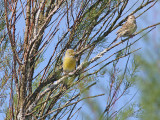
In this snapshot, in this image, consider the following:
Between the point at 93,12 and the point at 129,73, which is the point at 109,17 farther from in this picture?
the point at 129,73

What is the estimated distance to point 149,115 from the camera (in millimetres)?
581

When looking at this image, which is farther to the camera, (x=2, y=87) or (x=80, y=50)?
(x=2, y=87)

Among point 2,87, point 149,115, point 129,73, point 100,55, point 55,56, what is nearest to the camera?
point 149,115

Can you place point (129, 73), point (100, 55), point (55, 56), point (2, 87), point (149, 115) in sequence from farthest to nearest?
point (2, 87) < point (55, 56) < point (129, 73) < point (100, 55) < point (149, 115)

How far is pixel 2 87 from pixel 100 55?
64.2 inches

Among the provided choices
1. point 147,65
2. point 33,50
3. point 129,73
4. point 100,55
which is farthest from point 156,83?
point 33,50

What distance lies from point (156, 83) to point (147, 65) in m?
0.05

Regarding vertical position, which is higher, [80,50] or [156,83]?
[80,50]

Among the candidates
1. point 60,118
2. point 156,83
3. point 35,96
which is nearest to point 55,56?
point 35,96

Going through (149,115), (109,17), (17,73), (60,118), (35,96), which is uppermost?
(109,17)

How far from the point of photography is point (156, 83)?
0.60 m

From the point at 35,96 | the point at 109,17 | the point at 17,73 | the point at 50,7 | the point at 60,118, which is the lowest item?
the point at 60,118

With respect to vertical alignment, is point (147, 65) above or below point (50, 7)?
below

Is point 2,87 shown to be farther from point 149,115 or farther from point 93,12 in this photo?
point 149,115
